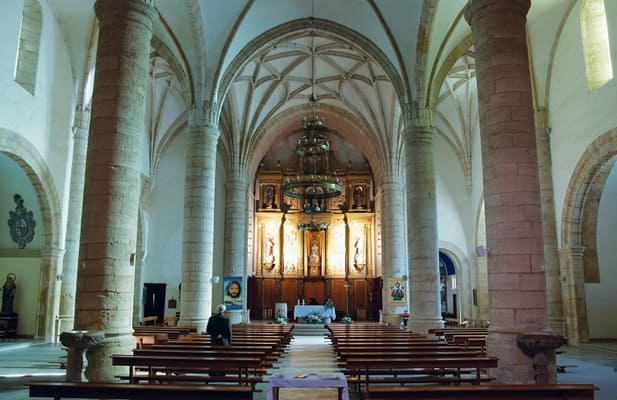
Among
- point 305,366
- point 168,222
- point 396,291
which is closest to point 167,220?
point 168,222

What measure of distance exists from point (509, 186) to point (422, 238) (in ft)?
24.9

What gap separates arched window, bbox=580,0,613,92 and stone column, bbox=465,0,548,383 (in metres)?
8.00

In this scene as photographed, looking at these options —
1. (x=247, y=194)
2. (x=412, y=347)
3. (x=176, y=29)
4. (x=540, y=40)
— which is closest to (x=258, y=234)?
(x=247, y=194)

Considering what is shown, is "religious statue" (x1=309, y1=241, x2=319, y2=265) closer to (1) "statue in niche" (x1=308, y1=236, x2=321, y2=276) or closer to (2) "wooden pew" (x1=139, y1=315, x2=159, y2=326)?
(1) "statue in niche" (x1=308, y1=236, x2=321, y2=276)

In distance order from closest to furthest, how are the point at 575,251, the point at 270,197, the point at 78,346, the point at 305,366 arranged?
the point at 78,346, the point at 305,366, the point at 575,251, the point at 270,197

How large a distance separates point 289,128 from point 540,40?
15.9 m

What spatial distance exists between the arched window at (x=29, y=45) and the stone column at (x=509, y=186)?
12789 millimetres

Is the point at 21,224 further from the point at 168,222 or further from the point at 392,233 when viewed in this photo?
the point at 392,233

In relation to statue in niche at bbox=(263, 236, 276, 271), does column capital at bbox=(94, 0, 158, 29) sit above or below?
above

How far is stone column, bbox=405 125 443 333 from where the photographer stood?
15.5 meters

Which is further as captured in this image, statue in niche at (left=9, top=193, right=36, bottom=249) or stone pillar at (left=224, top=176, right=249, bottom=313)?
stone pillar at (left=224, top=176, right=249, bottom=313)

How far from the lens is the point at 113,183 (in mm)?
8562

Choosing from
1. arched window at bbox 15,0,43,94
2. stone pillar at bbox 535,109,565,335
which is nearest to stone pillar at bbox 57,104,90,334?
arched window at bbox 15,0,43,94

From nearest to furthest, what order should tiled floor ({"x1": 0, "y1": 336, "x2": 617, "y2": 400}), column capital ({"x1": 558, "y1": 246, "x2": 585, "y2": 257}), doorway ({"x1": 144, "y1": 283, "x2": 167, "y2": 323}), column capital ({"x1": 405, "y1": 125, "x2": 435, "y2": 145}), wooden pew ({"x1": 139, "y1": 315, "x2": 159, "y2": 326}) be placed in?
tiled floor ({"x1": 0, "y1": 336, "x2": 617, "y2": 400}) → column capital ({"x1": 558, "y1": 246, "x2": 585, "y2": 257}) → column capital ({"x1": 405, "y1": 125, "x2": 435, "y2": 145}) → wooden pew ({"x1": 139, "y1": 315, "x2": 159, "y2": 326}) → doorway ({"x1": 144, "y1": 283, "x2": 167, "y2": 323})
